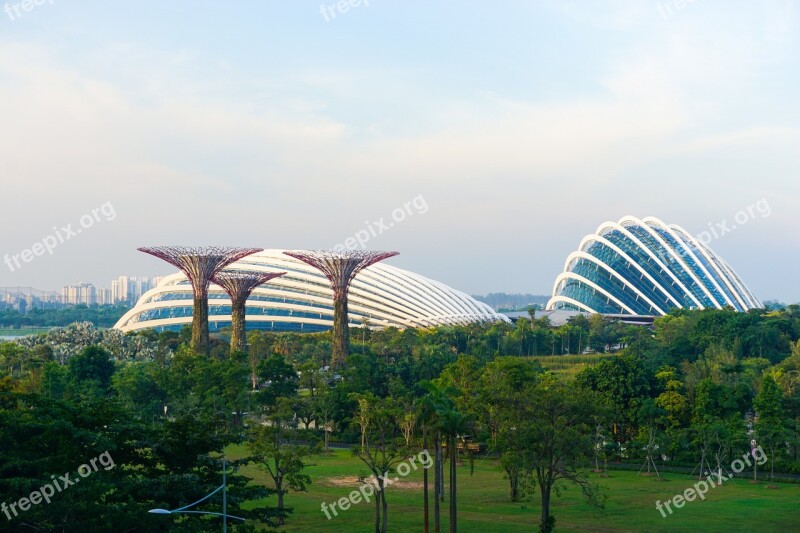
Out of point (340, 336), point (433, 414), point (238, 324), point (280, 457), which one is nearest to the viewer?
point (433, 414)

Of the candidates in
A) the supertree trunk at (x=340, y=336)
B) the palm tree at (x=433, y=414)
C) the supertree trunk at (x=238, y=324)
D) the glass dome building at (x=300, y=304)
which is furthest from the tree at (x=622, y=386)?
the glass dome building at (x=300, y=304)

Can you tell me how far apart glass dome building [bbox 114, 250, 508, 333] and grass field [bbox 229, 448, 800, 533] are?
7467 cm

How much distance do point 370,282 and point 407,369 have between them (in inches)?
2410

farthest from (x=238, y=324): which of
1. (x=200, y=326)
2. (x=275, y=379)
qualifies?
(x=275, y=379)

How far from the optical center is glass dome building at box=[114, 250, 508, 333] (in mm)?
131500

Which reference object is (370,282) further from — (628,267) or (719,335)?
(719,335)

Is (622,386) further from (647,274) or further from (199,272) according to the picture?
(647,274)

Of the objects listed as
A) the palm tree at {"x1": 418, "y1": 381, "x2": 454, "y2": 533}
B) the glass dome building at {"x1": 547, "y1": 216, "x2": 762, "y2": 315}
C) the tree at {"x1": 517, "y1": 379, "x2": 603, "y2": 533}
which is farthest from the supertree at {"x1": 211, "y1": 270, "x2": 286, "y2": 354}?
the glass dome building at {"x1": 547, "y1": 216, "x2": 762, "y2": 315}

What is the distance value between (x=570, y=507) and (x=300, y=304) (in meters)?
89.9

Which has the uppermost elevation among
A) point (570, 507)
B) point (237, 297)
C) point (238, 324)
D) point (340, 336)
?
point (237, 297)

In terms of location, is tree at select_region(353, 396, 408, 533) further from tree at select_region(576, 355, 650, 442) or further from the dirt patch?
tree at select_region(576, 355, 650, 442)

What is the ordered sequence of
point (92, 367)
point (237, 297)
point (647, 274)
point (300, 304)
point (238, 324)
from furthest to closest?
point (647, 274), point (300, 304), point (237, 297), point (238, 324), point (92, 367)

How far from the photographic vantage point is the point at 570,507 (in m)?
46.7

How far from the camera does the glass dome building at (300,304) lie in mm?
131500
